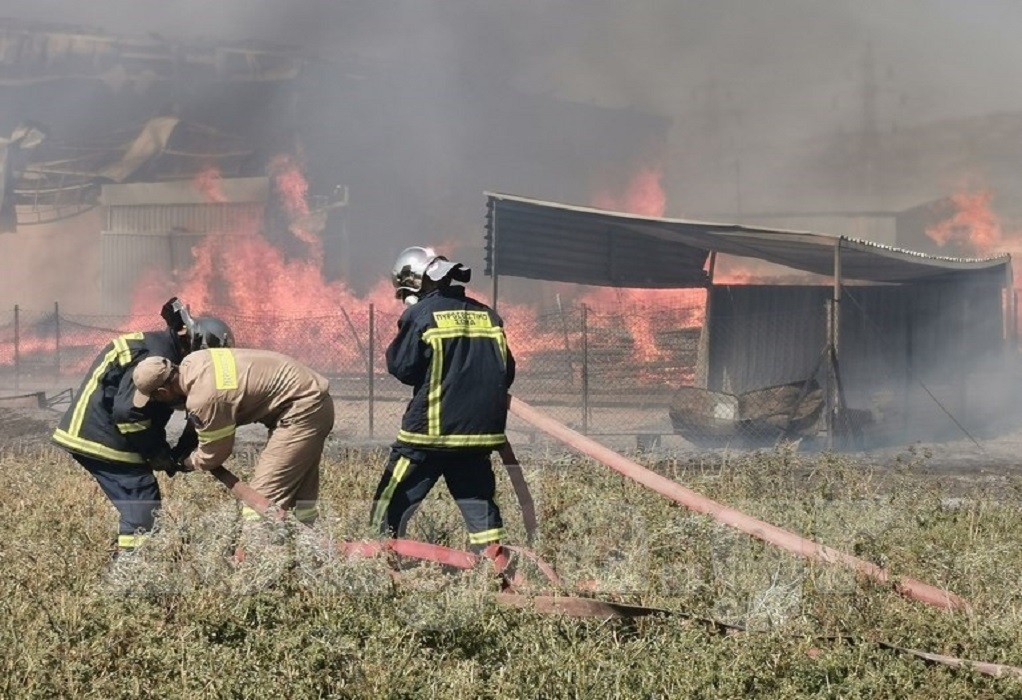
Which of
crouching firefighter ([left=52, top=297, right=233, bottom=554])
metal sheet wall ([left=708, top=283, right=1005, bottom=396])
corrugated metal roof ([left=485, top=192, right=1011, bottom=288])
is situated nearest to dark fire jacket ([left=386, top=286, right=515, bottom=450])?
crouching firefighter ([left=52, top=297, right=233, bottom=554])

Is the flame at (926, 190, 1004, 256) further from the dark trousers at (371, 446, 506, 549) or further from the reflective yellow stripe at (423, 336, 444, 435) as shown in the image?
the reflective yellow stripe at (423, 336, 444, 435)

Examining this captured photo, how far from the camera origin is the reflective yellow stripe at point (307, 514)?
629 centimetres

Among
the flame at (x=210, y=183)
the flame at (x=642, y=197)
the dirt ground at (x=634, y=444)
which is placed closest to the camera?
the dirt ground at (x=634, y=444)

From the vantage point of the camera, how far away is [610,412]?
17.5 metres

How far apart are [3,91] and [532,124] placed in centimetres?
1257

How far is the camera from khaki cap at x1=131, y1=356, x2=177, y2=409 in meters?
5.70

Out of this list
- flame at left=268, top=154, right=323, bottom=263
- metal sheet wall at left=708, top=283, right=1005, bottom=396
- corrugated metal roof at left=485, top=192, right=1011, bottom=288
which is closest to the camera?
corrugated metal roof at left=485, top=192, right=1011, bottom=288

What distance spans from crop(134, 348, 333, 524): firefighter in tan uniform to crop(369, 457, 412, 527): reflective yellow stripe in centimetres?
40

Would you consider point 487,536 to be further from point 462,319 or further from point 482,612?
point 462,319

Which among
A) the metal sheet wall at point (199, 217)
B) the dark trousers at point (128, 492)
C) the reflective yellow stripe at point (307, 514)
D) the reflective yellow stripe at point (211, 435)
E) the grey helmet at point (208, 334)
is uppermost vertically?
the metal sheet wall at point (199, 217)

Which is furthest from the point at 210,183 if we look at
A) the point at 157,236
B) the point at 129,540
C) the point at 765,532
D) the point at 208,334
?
the point at 765,532

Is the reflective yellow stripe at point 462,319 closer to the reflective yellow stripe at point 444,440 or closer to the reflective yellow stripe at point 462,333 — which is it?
the reflective yellow stripe at point 462,333

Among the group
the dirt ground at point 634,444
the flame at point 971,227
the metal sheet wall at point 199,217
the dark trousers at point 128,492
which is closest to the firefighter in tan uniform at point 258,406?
the dark trousers at point 128,492

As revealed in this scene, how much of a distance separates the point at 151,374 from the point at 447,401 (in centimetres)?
141
